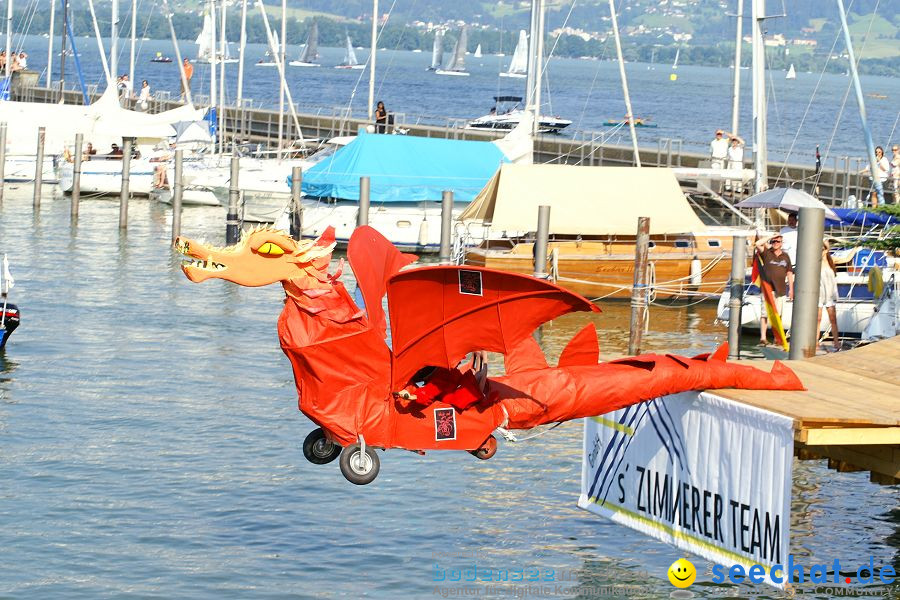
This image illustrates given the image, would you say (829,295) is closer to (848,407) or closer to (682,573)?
(682,573)

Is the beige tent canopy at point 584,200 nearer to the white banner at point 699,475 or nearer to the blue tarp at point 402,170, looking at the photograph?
the blue tarp at point 402,170

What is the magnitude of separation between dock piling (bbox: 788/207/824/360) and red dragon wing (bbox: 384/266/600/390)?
4.68 m

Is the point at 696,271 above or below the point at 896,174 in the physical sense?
below

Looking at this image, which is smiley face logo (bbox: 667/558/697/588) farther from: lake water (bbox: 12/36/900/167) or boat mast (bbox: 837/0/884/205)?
lake water (bbox: 12/36/900/167)

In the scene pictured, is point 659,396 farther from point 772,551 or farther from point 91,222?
point 91,222

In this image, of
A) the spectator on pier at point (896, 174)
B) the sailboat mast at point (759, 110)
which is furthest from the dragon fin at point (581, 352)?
the spectator on pier at point (896, 174)

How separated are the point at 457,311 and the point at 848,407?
334cm

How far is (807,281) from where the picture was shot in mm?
14711

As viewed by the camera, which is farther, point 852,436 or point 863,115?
point 863,115

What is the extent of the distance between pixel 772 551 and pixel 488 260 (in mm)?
17882

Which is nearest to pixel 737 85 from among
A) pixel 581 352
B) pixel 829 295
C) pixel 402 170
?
pixel 402 170

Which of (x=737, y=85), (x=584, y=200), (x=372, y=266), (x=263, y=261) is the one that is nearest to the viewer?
(x=263, y=261)

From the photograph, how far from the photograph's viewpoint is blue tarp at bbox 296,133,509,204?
3503 cm

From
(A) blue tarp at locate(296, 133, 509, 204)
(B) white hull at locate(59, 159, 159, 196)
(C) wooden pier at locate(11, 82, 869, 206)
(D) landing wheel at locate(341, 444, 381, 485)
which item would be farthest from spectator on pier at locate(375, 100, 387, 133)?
(D) landing wheel at locate(341, 444, 381, 485)
